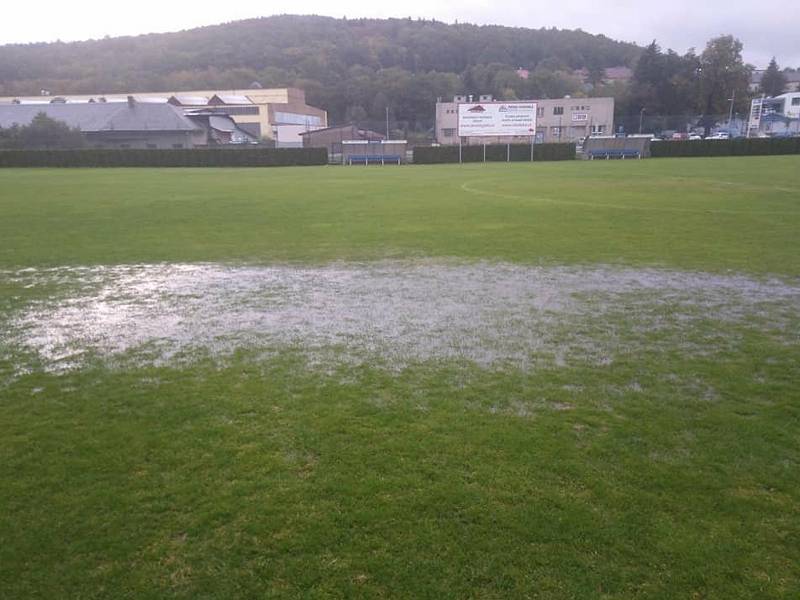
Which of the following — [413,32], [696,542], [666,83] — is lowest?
[696,542]

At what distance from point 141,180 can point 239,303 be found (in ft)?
93.4

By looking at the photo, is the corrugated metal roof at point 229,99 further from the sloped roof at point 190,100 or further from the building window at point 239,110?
the sloped roof at point 190,100

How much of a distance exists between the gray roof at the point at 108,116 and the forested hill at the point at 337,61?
45153mm

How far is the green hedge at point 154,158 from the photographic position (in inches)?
1951

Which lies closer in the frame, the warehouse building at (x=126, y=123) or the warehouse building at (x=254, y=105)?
the warehouse building at (x=126, y=123)

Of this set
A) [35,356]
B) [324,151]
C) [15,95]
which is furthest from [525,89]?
[35,356]

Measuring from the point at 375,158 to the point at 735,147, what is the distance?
2967cm

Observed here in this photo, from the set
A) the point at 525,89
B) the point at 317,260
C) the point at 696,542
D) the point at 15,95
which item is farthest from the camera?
the point at 525,89

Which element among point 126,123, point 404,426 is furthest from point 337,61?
point 404,426

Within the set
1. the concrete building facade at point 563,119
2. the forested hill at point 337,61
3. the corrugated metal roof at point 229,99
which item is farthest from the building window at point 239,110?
the concrete building facade at point 563,119

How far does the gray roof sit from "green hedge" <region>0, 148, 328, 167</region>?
17.8 m

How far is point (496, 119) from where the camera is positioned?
54.8 meters

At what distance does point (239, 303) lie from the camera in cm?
864

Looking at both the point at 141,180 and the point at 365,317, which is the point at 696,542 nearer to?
the point at 365,317
